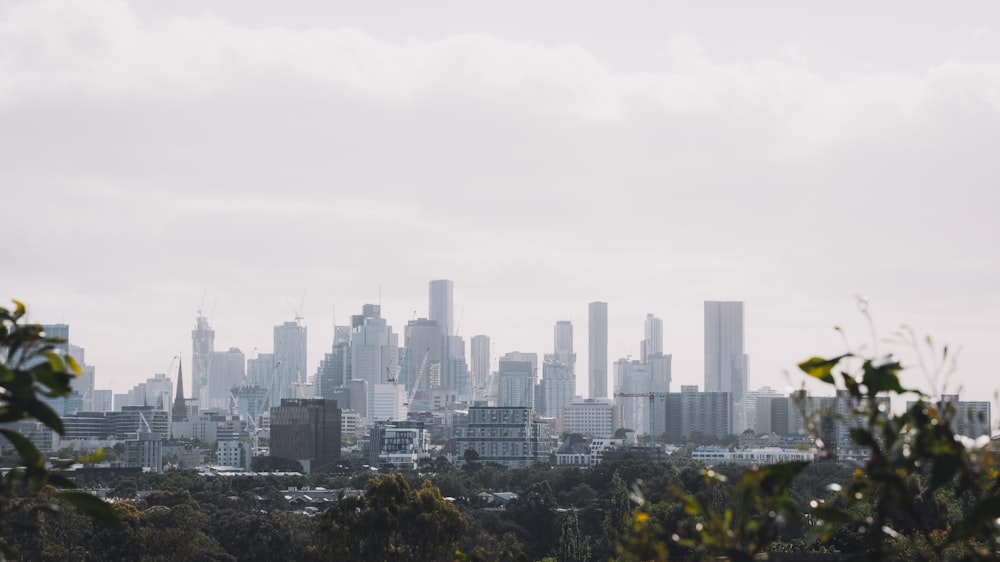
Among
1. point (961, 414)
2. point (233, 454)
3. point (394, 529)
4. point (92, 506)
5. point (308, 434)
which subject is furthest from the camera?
point (233, 454)

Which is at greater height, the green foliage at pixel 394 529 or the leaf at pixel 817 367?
the leaf at pixel 817 367

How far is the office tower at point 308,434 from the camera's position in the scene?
177 m

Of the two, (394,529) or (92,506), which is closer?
(92,506)

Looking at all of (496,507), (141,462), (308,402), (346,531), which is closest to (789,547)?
(346,531)

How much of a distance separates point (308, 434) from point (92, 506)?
17549 centimetres

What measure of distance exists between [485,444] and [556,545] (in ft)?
424

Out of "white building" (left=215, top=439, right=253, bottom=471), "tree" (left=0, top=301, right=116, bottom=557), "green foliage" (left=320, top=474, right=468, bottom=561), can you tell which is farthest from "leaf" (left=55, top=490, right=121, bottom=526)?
"white building" (left=215, top=439, right=253, bottom=471)

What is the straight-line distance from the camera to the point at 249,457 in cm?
18150

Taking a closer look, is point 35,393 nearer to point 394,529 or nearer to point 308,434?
point 394,529

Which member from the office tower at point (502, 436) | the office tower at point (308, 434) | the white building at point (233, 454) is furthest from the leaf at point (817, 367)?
the office tower at point (502, 436)

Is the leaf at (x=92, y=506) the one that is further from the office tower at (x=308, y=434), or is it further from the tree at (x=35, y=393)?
the office tower at (x=308, y=434)

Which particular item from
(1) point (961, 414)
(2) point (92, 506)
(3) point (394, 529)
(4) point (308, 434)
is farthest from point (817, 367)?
(4) point (308, 434)

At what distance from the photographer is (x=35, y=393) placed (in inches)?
187

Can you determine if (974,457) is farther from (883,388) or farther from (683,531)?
(683,531)
